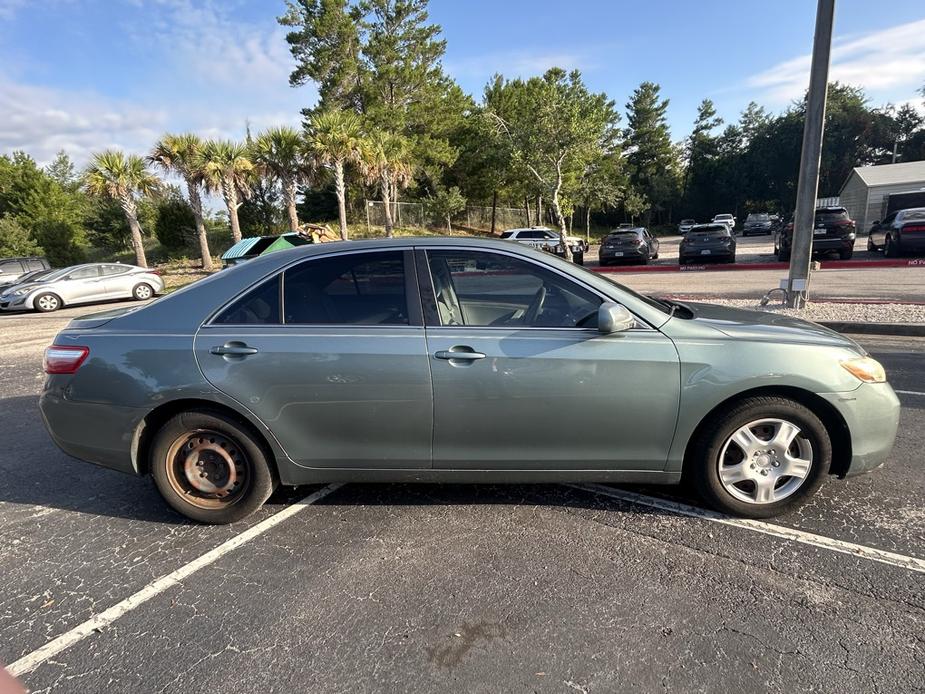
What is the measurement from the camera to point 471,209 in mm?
40562

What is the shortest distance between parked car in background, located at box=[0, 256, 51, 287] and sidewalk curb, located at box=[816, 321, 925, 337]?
919 inches

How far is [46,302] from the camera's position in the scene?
49.3 feet

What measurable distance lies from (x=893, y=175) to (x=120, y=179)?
47159 millimetres

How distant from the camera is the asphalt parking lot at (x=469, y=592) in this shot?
205 centimetres

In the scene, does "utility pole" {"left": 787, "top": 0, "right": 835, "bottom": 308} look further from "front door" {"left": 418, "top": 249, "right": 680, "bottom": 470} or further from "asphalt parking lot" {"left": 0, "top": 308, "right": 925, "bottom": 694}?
"front door" {"left": 418, "top": 249, "right": 680, "bottom": 470}

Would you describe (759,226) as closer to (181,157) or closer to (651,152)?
(651,152)

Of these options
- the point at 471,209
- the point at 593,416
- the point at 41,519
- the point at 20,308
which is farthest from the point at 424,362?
the point at 471,209

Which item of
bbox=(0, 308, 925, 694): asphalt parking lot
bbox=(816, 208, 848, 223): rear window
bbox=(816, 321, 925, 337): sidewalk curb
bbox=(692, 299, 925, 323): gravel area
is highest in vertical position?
bbox=(816, 208, 848, 223): rear window

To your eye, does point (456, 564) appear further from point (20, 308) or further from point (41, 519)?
point (20, 308)

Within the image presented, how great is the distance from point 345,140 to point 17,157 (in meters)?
31.0

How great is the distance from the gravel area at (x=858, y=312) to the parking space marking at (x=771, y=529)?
6457 millimetres

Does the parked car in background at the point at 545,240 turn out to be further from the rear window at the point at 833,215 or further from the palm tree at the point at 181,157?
the palm tree at the point at 181,157

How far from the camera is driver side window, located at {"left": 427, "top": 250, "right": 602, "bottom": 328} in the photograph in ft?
9.61

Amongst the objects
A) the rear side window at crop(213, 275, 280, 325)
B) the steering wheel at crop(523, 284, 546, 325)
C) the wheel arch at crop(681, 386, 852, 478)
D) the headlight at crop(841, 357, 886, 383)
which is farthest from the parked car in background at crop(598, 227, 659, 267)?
the rear side window at crop(213, 275, 280, 325)
